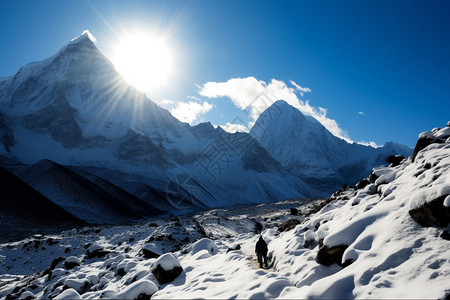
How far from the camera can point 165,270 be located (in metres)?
11.7

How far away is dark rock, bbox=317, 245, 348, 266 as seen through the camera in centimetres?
853

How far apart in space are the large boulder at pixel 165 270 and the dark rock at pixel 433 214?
946cm

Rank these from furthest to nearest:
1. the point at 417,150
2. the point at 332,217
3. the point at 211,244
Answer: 1. the point at 211,244
2. the point at 332,217
3. the point at 417,150

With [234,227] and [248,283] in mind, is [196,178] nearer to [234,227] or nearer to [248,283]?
[234,227]

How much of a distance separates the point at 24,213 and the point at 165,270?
6340 cm

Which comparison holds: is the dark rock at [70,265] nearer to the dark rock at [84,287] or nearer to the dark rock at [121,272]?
the dark rock at [84,287]

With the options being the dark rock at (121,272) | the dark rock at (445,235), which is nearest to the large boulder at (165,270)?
the dark rock at (121,272)

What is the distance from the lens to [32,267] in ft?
80.4

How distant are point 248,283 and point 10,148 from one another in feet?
508

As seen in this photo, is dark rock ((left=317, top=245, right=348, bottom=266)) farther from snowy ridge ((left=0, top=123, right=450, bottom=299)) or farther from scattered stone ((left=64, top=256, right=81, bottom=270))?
scattered stone ((left=64, top=256, right=81, bottom=270))

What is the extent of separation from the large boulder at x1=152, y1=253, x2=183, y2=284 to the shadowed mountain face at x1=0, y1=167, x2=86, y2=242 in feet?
149

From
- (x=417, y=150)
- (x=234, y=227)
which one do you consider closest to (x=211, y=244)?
(x=417, y=150)

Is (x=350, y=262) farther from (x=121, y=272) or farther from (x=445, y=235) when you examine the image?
(x=121, y=272)

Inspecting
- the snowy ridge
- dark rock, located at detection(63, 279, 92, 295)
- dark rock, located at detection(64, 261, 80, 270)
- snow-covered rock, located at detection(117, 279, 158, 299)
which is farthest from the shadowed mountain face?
snow-covered rock, located at detection(117, 279, 158, 299)
